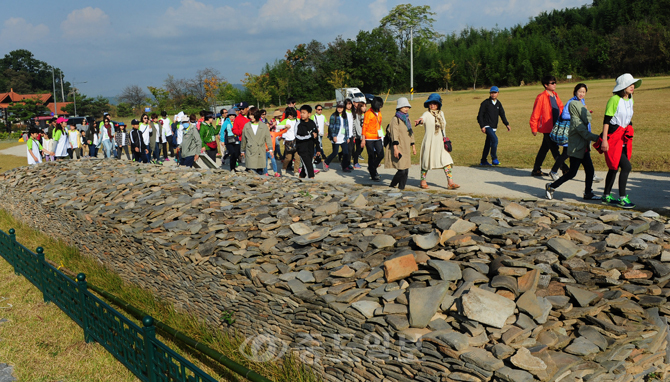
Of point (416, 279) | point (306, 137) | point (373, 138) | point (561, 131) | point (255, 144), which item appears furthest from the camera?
point (373, 138)

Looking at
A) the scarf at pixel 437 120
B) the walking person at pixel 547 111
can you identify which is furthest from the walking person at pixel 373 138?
the walking person at pixel 547 111

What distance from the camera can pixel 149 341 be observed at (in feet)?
13.4

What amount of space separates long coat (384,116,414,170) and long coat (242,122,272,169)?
9.43ft

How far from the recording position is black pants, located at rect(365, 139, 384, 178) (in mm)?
10867

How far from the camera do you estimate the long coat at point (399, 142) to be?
352 inches

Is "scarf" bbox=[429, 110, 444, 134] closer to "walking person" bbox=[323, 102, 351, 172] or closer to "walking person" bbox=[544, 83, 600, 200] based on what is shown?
"walking person" bbox=[544, 83, 600, 200]

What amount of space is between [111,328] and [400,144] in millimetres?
5792

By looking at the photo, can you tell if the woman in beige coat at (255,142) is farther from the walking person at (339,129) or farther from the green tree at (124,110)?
the green tree at (124,110)

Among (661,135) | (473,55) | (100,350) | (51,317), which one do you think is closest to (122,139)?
(51,317)

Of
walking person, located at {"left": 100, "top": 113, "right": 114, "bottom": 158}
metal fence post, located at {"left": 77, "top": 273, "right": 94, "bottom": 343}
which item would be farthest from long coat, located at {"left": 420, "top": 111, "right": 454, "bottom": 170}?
walking person, located at {"left": 100, "top": 113, "right": 114, "bottom": 158}

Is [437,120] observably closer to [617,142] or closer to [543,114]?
[543,114]

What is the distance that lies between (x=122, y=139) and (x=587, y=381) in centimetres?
1786

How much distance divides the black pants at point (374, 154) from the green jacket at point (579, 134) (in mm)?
4073

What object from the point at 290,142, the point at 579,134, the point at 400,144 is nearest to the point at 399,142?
the point at 400,144
